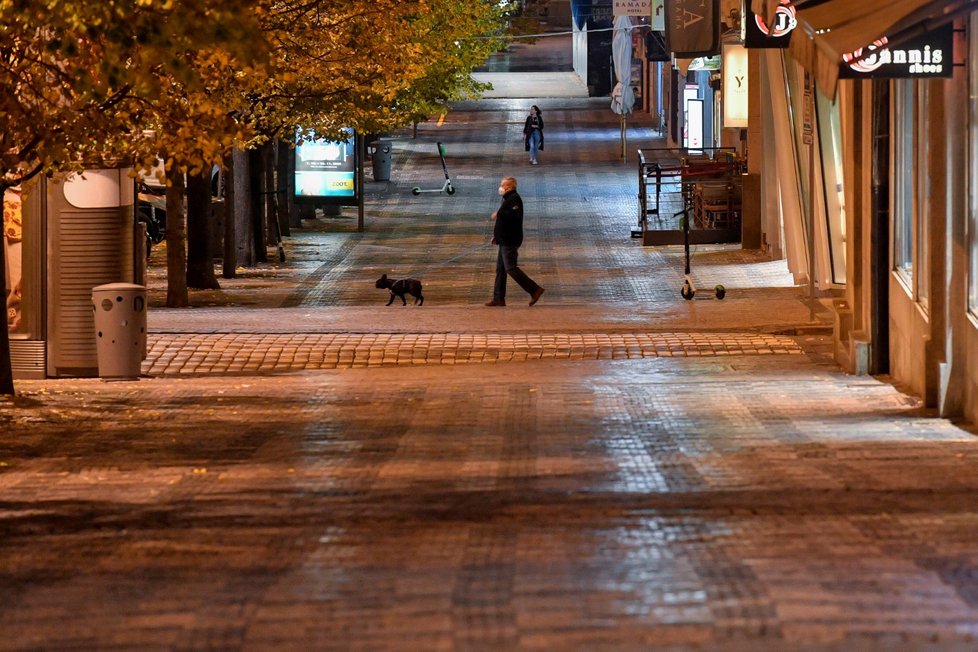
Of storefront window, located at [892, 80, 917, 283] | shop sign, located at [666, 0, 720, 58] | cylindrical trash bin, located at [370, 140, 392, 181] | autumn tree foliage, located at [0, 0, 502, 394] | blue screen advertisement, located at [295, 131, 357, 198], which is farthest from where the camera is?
cylindrical trash bin, located at [370, 140, 392, 181]

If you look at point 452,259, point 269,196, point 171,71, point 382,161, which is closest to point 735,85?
point 452,259

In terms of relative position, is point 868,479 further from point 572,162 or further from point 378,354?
point 572,162

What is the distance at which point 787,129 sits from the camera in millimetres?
22656

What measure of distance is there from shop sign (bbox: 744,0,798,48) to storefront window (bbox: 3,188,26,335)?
7.81m

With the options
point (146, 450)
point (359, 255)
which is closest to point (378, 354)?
point (146, 450)

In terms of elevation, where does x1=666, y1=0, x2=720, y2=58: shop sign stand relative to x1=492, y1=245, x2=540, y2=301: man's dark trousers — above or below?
above

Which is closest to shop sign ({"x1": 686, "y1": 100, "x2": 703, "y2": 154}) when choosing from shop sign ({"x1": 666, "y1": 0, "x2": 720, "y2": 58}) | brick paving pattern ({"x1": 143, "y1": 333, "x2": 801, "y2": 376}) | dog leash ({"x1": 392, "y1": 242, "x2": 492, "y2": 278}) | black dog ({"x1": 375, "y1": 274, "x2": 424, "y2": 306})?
dog leash ({"x1": 392, "y1": 242, "x2": 492, "y2": 278})

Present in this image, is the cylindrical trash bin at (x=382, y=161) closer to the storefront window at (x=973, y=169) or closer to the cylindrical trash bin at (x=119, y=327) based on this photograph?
the cylindrical trash bin at (x=119, y=327)

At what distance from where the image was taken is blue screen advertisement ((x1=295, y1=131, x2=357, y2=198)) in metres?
29.8

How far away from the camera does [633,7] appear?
38719 millimetres

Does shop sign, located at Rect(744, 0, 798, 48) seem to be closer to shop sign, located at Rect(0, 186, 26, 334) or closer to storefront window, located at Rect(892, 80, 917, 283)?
storefront window, located at Rect(892, 80, 917, 283)

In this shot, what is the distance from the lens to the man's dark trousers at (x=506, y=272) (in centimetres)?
2019

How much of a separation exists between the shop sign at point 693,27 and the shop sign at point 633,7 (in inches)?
465

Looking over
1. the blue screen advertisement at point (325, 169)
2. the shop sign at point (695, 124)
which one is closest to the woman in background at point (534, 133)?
the shop sign at point (695, 124)
